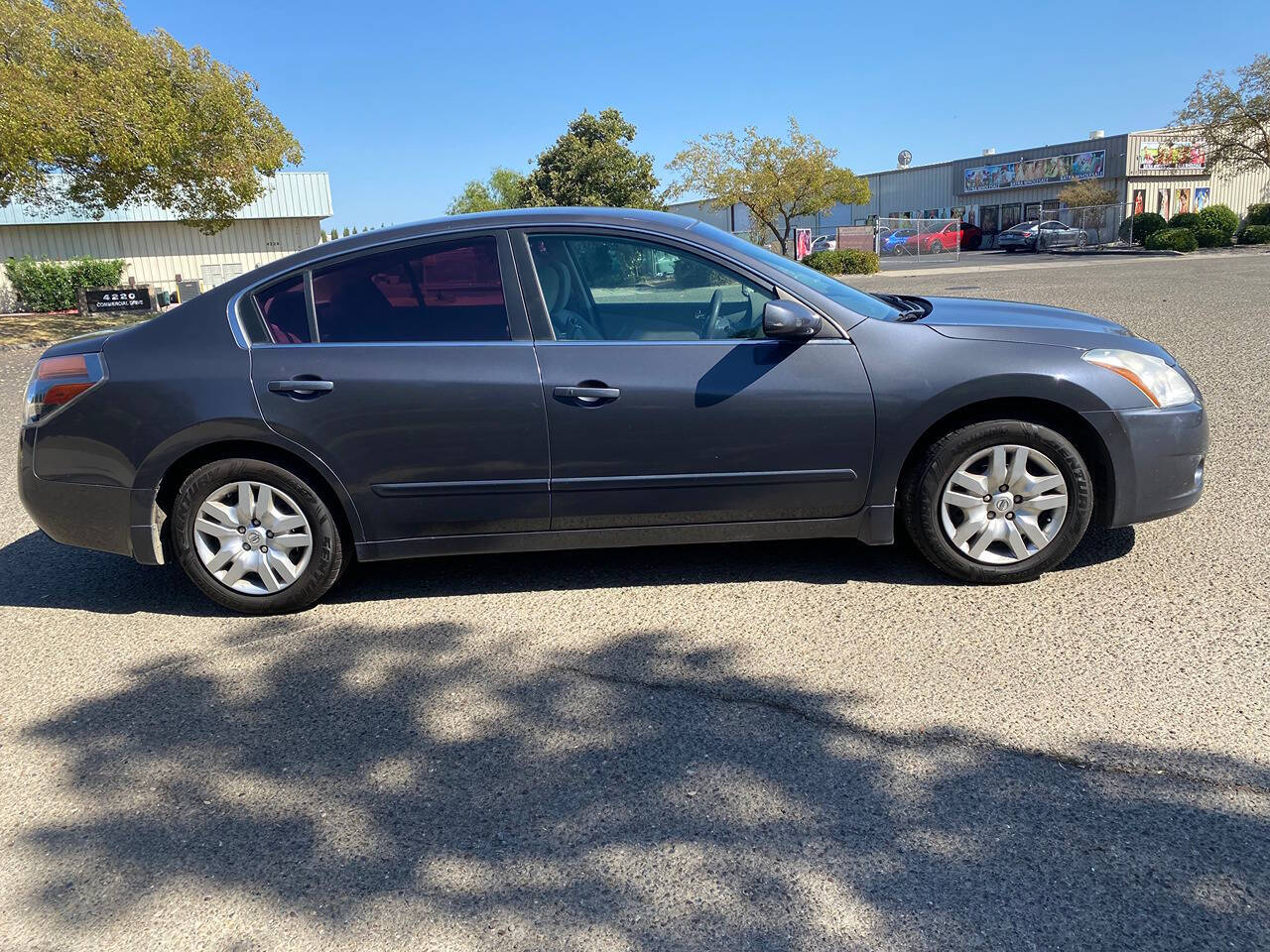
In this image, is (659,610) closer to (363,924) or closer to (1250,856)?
(363,924)

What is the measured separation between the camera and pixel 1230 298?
1509 cm

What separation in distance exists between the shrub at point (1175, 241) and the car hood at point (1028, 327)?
126 feet

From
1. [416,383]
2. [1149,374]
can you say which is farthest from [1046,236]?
[416,383]

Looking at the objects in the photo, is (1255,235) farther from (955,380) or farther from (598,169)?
(955,380)

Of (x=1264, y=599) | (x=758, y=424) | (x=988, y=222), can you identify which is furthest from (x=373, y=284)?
(x=988, y=222)

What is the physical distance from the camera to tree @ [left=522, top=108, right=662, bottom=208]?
3397 centimetres

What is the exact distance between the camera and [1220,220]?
40594 mm

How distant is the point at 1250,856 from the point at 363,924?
2.22 metres

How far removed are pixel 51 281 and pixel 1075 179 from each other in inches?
1848

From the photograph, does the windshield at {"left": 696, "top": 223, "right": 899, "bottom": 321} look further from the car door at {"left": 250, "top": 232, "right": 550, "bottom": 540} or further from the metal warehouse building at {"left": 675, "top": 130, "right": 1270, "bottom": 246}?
the metal warehouse building at {"left": 675, "top": 130, "right": 1270, "bottom": 246}

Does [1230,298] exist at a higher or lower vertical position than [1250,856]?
higher

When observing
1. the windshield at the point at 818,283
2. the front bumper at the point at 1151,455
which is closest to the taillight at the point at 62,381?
the windshield at the point at 818,283

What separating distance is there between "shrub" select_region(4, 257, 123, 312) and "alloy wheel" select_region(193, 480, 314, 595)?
33.4 m

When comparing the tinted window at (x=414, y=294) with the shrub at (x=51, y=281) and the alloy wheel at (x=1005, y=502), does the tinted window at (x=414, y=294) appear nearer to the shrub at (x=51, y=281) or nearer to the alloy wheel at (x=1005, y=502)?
the alloy wheel at (x=1005, y=502)
